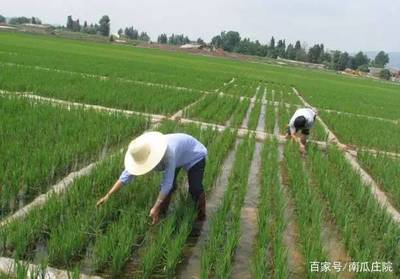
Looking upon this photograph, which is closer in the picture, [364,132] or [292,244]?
[292,244]

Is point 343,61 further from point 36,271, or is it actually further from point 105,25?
point 36,271

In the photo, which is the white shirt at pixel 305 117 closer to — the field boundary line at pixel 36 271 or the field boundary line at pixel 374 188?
the field boundary line at pixel 374 188

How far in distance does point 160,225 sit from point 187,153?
670 millimetres

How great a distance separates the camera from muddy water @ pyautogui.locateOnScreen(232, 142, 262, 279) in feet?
11.5

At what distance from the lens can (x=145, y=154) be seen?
3.44 m

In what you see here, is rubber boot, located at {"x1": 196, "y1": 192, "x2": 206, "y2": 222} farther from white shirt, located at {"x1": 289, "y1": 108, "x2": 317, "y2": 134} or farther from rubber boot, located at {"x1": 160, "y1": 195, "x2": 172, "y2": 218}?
white shirt, located at {"x1": 289, "y1": 108, "x2": 317, "y2": 134}

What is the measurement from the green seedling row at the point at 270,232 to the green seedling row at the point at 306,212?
188 mm

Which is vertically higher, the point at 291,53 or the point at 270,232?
the point at 291,53

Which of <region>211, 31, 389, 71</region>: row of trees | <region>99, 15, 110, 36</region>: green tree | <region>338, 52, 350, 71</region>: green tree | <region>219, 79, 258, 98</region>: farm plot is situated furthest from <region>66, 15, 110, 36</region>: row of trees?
<region>219, 79, 258, 98</region>: farm plot

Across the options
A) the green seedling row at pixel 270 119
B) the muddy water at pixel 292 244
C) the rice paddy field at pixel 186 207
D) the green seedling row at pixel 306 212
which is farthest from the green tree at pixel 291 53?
the muddy water at pixel 292 244

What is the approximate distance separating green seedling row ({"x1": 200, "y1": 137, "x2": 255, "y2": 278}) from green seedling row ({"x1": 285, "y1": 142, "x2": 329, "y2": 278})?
1.90 ft

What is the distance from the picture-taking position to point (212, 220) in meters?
4.07

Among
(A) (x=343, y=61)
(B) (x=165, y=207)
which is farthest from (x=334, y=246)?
(A) (x=343, y=61)

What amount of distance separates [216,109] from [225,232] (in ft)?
23.6
